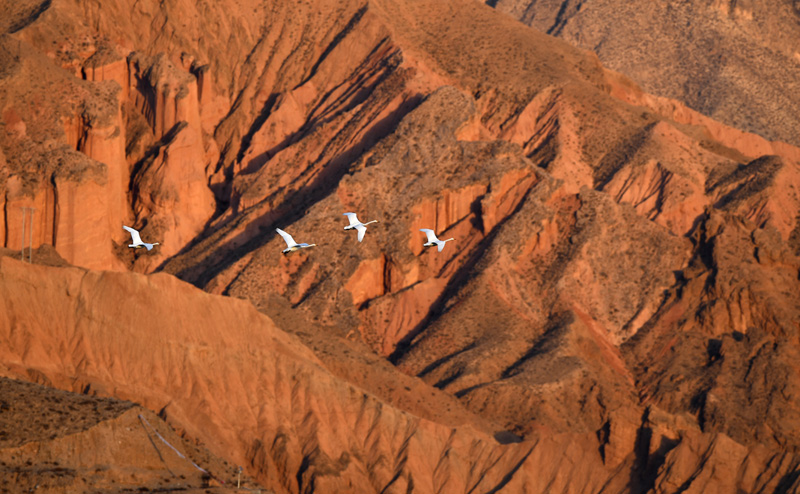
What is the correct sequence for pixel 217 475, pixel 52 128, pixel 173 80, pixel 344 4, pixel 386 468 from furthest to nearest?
pixel 344 4 → pixel 173 80 → pixel 52 128 → pixel 386 468 → pixel 217 475

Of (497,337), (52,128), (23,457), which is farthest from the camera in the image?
(52,128)

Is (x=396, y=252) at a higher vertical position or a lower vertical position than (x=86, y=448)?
higher

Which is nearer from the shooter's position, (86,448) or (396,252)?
(86,448)

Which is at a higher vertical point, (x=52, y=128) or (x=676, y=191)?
(x=676, y=191)

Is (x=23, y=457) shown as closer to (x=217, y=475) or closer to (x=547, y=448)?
(x=217, y=475)

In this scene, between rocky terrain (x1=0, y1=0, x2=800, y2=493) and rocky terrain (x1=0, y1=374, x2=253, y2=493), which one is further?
rocky terrain (x1=0, y1=0, x2=800, y2=493)

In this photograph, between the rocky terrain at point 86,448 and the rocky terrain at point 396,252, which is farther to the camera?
the rocky terrain at point 396,252

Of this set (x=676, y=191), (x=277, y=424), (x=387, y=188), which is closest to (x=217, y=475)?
(x=277, y=424)

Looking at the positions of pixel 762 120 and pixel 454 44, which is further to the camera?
pixel 762 120
